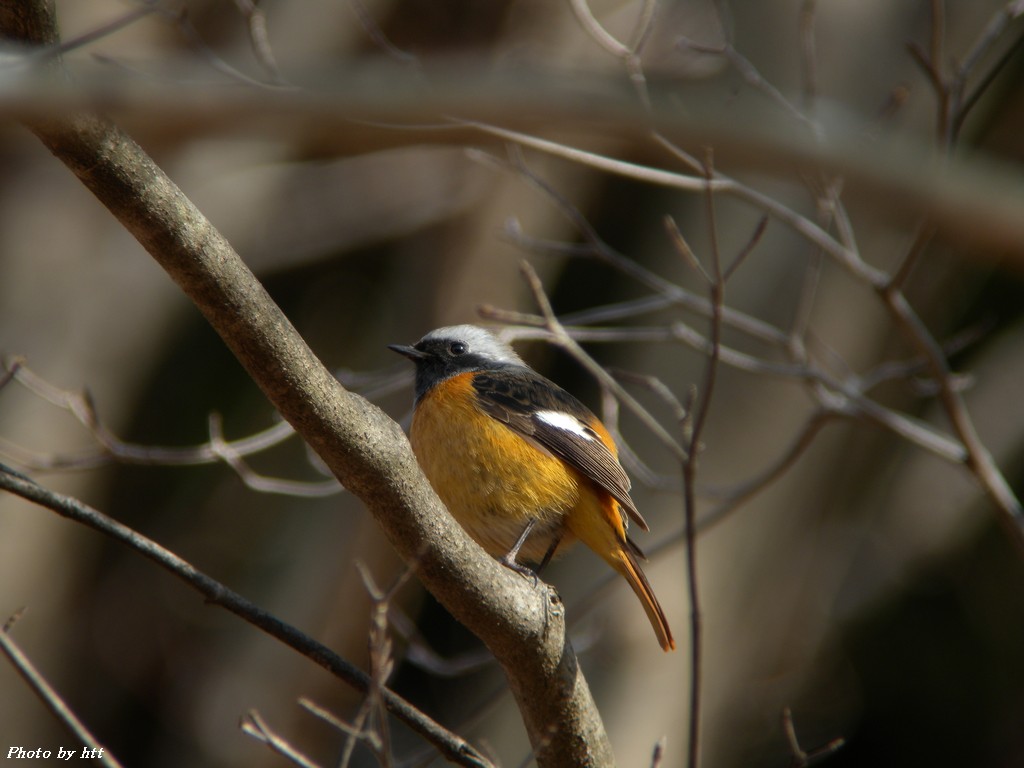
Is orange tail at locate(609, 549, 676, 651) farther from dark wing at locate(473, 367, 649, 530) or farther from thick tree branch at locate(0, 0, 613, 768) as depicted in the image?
thick tree branch at locate(0, 0, 613, 768)

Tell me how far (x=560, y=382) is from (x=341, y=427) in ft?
22.5

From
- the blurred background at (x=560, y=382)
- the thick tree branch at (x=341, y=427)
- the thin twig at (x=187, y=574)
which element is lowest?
the blurred background at (x=560, y=382)

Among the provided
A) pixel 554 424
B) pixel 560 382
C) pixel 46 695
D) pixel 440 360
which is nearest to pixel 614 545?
pixel 554 424

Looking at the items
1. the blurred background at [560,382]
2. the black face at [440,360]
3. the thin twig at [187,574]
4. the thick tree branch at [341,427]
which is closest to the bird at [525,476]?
the black face at [440,360]

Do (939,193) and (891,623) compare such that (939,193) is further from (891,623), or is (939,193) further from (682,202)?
(891,623)

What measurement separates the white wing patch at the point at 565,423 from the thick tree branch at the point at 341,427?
1513 mm

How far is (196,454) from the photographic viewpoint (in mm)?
5480

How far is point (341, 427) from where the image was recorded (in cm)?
258

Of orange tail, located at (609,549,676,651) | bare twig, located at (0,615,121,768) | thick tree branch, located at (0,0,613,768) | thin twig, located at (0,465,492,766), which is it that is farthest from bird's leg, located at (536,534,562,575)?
bare twig, located at (0,615,121,768)

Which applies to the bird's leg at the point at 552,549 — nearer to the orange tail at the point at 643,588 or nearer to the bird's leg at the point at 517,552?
the bird's leg at the point at 517,552

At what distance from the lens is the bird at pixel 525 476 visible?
167 inches

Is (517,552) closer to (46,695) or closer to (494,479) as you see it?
(494,479)

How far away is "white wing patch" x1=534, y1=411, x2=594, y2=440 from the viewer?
4.51 metres

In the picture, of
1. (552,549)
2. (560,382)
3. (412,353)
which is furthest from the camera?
(560,382)
